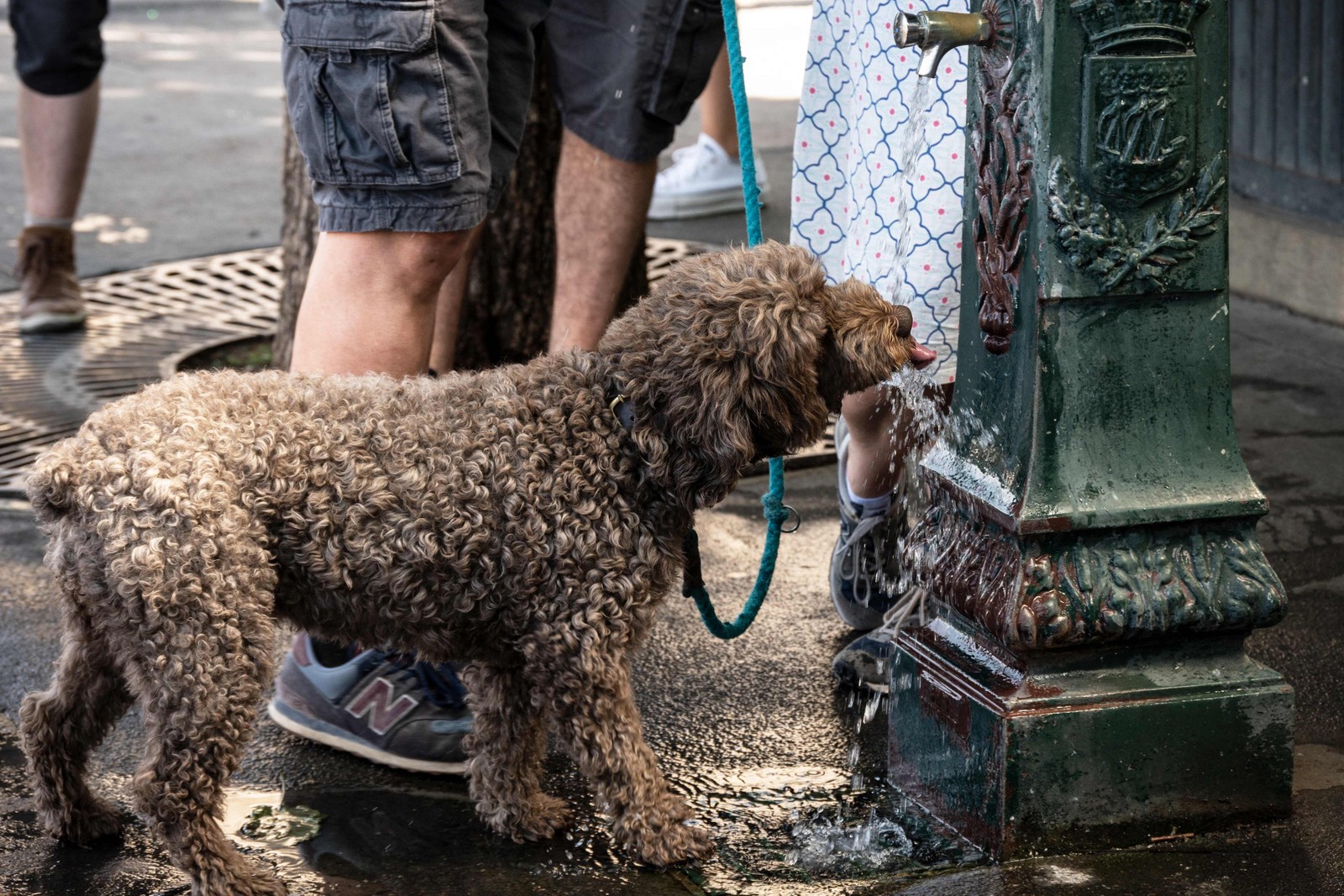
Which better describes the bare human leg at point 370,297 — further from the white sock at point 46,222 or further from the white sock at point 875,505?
the white sock at point 46,222

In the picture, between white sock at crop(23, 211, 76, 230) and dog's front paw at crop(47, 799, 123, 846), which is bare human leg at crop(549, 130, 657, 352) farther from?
white sock at crop(23, 211, 76, 230)

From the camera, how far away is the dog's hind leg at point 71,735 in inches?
106

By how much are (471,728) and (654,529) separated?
67 cm

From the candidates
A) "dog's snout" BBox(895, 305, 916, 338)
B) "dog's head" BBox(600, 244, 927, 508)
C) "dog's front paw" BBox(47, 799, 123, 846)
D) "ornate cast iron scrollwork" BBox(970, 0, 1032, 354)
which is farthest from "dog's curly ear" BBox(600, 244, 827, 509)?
"dog's front paw" BBox(47, 799, 123, 846)

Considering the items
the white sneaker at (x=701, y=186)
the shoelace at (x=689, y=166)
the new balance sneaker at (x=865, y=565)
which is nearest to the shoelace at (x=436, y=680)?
the new balance sneaker at (x=865, y=565)

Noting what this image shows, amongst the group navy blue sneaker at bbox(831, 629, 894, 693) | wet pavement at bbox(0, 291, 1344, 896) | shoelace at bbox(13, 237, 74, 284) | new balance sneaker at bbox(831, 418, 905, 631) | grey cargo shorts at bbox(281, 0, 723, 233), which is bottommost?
wet pavement at bbox(0, 291, 1344, 896)

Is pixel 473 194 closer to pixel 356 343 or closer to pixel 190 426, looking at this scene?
pixel 356 343

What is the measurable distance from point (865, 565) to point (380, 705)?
115 cm

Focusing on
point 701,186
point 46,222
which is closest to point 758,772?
point 46,222

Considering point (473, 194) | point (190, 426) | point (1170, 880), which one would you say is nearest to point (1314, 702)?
point (1170, 880)

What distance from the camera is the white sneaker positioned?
7.25 metres

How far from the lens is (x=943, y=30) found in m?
2.50

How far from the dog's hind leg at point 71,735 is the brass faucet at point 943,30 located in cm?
175

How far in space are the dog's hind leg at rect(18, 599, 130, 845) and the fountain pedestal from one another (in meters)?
1.52
